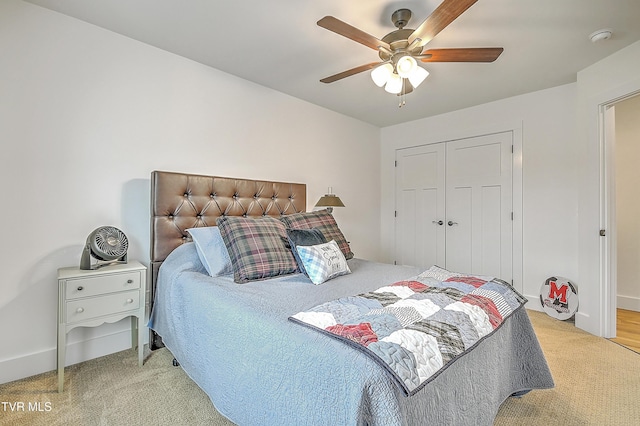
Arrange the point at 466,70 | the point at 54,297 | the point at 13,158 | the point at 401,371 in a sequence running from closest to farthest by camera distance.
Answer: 1. the point at 401,371
2. the point at 13,158
3. the point at 54,297
4. the point at 466,70

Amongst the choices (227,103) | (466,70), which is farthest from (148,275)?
(466,70)

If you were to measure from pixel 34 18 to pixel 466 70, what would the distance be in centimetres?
324

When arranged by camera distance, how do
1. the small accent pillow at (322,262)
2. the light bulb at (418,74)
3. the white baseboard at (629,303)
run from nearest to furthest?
the light bulb at (418,74) → the small accent pillow at (322,262) → the white baseboard at (629,303)

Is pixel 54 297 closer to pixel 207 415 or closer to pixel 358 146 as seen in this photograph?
pixel 207 415

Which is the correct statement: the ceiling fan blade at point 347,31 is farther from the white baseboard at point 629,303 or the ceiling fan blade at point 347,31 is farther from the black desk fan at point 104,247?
the white baseboard at point 629,303

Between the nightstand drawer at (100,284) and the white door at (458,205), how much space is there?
3.40 meters

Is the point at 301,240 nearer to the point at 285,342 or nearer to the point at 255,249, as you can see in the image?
the point at 255,249

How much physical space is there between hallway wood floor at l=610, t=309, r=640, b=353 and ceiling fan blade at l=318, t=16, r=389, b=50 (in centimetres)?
305

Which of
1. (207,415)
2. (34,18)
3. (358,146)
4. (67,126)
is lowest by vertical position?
(207,415)

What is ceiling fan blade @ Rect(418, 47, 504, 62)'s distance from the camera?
1675 mm

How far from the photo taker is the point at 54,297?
1.96 m

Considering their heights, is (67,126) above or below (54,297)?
above

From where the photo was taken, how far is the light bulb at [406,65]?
5.58 feet

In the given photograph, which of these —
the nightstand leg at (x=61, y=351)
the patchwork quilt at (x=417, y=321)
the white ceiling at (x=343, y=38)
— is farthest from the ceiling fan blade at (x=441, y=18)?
the nightstand leg at (x=61, y=351)
